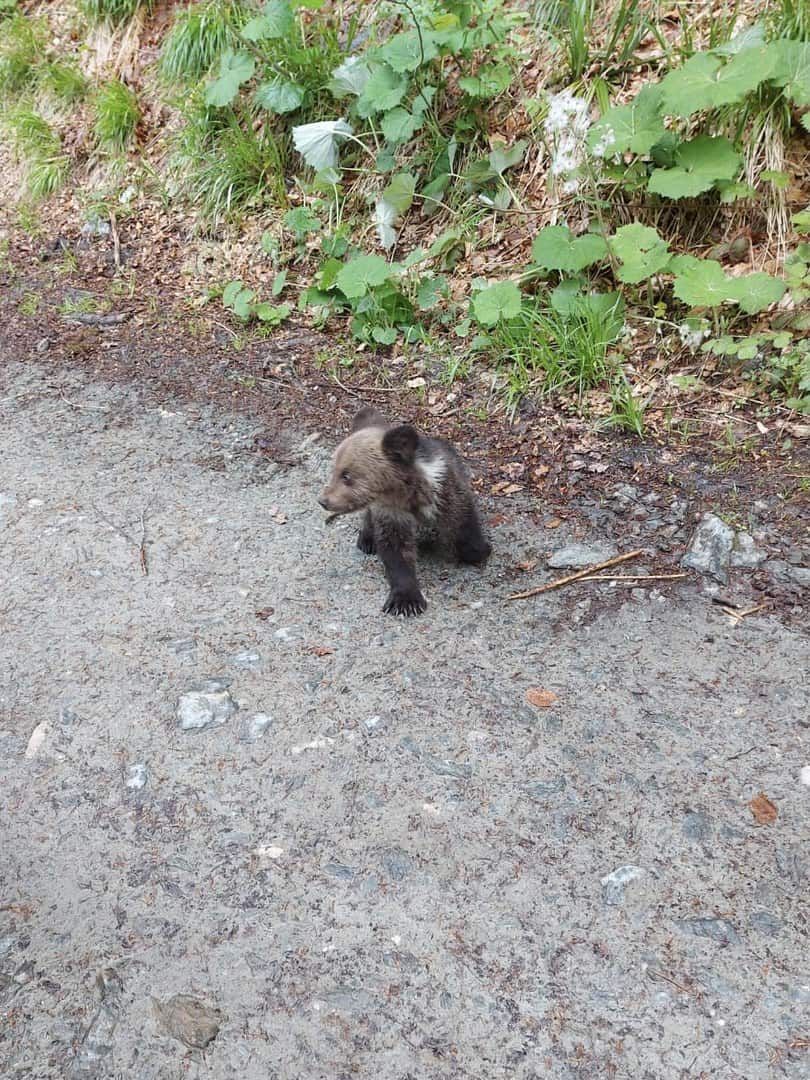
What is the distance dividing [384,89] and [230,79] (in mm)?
1460

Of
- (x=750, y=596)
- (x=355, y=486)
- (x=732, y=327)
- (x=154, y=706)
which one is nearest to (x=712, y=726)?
(x=750, y=596)

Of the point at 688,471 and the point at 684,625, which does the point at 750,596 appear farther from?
the point at 688,471

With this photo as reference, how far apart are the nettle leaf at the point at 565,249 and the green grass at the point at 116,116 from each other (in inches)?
180

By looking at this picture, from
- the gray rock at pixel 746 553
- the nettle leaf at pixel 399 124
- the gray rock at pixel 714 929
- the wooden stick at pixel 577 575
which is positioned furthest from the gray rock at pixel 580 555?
the nettle leaf at pixel 399 124

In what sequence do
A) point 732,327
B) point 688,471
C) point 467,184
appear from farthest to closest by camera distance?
point 467,184, point 732,327, point 688,471

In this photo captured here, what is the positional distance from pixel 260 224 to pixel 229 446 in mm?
2498

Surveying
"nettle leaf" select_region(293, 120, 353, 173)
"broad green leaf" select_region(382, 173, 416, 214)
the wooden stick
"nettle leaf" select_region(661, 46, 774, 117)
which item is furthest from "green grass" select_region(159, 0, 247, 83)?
the wooden stick

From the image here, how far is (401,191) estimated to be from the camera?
20.2 feet

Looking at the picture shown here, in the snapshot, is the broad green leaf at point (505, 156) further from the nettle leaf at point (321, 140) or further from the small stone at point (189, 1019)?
the small stone at point (189, 1019)

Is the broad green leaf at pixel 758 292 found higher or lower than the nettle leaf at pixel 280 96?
lower

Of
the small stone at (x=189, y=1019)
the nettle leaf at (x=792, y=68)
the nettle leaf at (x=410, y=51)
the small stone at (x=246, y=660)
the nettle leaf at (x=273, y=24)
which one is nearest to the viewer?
the small stone at (x=189, y=1019)

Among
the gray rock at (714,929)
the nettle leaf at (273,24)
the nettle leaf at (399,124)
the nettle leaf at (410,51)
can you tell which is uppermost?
the nettle leaf at (273,24)

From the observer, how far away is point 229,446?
5.40 metres

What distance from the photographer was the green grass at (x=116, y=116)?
25.6 feet
